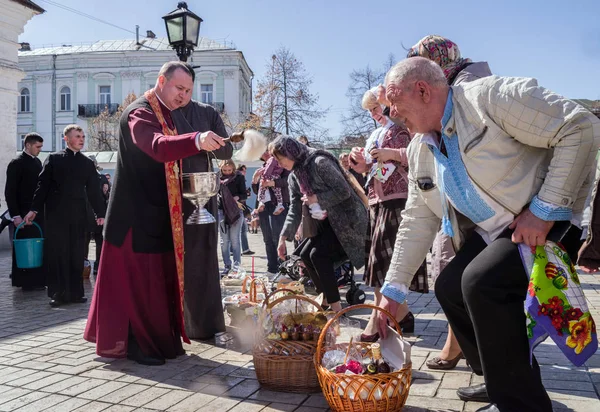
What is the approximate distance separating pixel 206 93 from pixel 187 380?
154 feet

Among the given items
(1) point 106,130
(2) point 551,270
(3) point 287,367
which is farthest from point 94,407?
(1) point 106,130

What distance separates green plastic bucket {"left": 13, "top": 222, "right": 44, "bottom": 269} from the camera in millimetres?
8586

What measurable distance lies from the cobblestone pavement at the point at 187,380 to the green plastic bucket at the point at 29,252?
2986mm

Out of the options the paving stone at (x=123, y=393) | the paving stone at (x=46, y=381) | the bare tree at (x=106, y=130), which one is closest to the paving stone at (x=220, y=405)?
the paving stone at (x=123, y=393)

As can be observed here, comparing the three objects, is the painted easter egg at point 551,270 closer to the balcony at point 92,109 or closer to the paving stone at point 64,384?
the paving stone at point 64,384

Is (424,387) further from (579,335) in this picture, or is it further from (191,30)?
(191,30)

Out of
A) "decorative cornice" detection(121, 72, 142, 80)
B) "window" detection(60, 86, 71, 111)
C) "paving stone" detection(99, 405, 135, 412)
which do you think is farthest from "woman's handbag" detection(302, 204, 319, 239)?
"window" detection(60, 86, 71, 111)

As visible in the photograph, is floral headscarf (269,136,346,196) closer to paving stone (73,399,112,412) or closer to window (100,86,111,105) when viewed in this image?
paving stone (73,399,112,412)

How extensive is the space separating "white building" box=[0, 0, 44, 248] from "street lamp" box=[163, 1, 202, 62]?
770 centimetres

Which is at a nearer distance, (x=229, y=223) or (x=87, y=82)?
(x=229, y=223)

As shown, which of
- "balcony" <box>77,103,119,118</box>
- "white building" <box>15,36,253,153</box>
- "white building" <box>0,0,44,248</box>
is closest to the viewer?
"white building" <box>0,0,44,248</box>

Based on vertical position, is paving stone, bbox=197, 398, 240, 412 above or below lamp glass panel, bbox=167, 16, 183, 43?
below

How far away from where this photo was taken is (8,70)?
15570mm

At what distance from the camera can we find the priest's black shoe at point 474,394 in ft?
11.8
